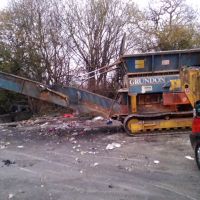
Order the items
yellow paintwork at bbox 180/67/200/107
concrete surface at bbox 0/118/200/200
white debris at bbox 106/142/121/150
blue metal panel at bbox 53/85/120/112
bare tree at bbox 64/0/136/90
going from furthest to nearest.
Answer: bare tree at bbox 64/0/136/90, blue metal panel at bbox 53/85/120/112, white debris at bbox 106/142/121/150, yellow paintwork at bbox 180/67/200/107, concrete surface at bbox 0/118/200/200

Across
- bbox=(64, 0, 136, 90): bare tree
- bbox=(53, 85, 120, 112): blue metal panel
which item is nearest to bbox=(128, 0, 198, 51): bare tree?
bbox=(64, 0, 136, 90): bare tree

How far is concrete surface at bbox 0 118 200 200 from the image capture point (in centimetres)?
Result: 555

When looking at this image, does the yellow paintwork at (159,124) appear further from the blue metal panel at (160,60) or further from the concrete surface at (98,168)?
the blue metal panel at (160,60)

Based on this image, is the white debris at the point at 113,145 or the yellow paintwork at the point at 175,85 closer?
the white debris at the point at 113,145

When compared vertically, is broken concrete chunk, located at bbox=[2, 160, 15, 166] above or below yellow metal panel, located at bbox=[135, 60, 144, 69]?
below

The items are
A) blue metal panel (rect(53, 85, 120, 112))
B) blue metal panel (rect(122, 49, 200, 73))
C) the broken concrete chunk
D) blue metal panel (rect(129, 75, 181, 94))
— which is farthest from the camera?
blue metal panel (rect(53, 85, 120, 112))

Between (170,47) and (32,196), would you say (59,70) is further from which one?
(32,196)

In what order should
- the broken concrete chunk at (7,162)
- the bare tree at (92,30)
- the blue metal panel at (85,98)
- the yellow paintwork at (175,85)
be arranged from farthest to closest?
the bare tree at (92,30) < the blue metal panel at (85,98) < the yellow paintwork at (175,85) < the broken concrete chunk at (7,162)

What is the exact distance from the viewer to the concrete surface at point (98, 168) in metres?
5.55

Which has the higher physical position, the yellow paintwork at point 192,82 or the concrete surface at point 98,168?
the yellow paintwork at point 192,82

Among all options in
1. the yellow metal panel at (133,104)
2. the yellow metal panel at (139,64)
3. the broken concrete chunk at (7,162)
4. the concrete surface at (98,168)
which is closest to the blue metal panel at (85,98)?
the yellow metal panel at (133,104)

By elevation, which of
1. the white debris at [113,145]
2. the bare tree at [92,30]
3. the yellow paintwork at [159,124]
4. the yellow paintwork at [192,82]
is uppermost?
the bare tree at [92,30]

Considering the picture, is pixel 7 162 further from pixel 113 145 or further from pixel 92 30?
pixel 92 30

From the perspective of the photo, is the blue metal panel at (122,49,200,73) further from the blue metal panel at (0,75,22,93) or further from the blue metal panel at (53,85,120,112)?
the blue metal panel at (0,75,22,93)
